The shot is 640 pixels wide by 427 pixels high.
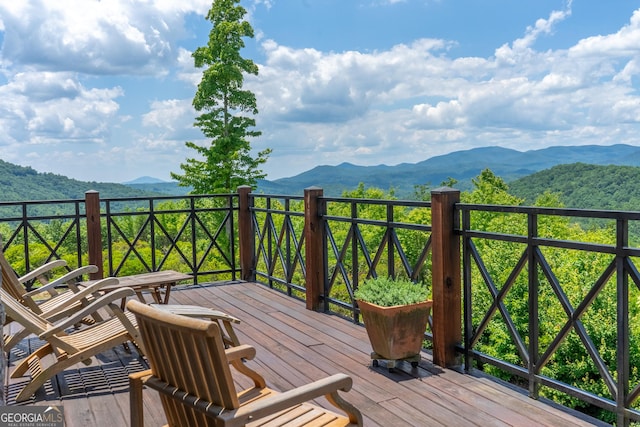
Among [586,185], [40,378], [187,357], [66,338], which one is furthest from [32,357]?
[586,185]

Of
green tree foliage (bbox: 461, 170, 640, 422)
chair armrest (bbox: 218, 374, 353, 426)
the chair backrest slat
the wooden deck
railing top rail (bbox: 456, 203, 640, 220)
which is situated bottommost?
green tree foliage (bbox: 461, 170, 640, 422)

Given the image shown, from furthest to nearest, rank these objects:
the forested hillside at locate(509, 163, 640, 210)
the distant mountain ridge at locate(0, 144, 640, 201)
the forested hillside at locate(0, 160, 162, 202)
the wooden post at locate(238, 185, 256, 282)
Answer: the forested hillside at locate(509, 163, 640, 210) < the distant mountain ridge at locate(0, 144, 640, 201) < the forested hillside at locate(0, 160, 162, 202) < the wooden post at locate(238, 185, 256, 282)

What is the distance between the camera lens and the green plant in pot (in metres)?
3.79

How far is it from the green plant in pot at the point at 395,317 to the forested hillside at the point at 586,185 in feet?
127

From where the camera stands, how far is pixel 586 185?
4366cm

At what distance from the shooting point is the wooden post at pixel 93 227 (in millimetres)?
6617

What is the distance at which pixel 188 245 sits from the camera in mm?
26469

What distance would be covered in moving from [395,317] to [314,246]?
6.90 feet

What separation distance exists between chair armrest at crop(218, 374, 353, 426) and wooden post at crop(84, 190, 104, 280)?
5.25 m

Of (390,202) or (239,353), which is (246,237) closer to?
(390,202)

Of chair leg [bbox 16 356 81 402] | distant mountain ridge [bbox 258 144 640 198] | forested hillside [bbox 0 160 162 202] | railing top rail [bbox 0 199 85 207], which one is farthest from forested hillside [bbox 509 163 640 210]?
chair leg [bbox 16 356 81 402]

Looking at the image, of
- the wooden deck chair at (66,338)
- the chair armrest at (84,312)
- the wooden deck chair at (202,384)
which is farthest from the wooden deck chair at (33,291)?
the wooden deck chair at (202,384)

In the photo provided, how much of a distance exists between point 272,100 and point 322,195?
20089 millimetres

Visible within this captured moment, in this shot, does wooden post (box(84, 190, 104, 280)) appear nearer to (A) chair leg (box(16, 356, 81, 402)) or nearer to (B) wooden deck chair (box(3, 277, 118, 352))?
(B) wooden deck chair (box(3, 277, 118, 352))
